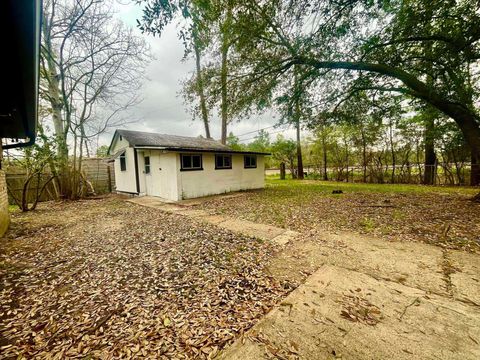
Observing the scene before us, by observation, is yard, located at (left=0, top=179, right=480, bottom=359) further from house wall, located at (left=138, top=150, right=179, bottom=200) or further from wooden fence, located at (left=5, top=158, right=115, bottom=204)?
wooden fence, located at (left=5, top=158, right=115, bottom=204)

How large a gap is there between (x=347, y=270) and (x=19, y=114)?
20.1 feet

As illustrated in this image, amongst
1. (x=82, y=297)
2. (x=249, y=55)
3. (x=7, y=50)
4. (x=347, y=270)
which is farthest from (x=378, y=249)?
(x=249, y=55)

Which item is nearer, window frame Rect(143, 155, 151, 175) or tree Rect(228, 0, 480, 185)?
tree Rect(228, 0, 480, 185)

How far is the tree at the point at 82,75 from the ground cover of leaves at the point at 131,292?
691 cm

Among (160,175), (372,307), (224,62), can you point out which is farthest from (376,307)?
(160,175)

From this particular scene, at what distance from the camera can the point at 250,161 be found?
12.2 meters

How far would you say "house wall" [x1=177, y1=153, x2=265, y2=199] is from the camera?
9.13 m

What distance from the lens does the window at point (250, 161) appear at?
11961 millimetres

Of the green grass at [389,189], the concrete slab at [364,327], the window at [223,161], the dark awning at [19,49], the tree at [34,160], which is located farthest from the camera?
the window at [223,161]

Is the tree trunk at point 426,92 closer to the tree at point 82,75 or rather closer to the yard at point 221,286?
the yard at point 221,286

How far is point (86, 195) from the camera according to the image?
10664 mm

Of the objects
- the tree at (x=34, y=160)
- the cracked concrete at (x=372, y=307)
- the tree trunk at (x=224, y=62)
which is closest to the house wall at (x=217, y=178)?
the tree trunk at (x=224, y=62)

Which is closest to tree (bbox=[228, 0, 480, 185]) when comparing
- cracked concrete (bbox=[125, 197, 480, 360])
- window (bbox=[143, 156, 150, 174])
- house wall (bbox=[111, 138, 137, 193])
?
cracked concrete (bbox=[125, 197, 480, 360])

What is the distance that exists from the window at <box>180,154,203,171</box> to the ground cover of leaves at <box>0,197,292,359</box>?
4.65m
